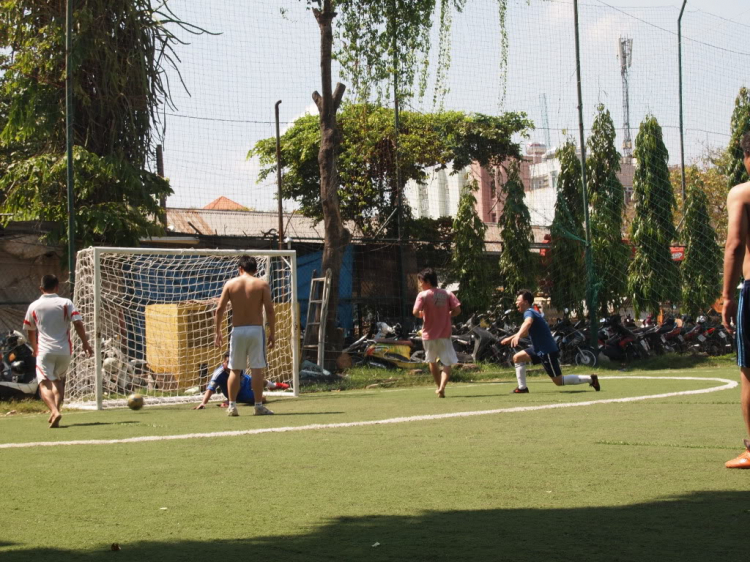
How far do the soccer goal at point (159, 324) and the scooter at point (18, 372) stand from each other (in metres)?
1.08

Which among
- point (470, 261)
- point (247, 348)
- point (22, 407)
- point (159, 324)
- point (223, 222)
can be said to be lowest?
point (22, 407)

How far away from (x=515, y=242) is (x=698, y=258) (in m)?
5.81

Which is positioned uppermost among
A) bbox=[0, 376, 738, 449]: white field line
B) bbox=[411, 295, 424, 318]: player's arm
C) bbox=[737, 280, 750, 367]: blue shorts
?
bbox=[411, 295, 424, 318]: player's arm

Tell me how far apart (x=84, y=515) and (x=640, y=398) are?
26.8ft

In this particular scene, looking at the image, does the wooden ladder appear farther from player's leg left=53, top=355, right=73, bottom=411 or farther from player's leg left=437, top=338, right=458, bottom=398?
player's leg left=53, top=355, right=73, bottom=411

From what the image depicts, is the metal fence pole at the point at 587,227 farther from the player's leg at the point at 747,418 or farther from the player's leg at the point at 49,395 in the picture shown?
the player's leg at the point at 747,418

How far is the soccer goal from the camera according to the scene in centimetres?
1391

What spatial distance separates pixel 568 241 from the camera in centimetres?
2261

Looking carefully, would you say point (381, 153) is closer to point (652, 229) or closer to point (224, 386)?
point (652, 229)

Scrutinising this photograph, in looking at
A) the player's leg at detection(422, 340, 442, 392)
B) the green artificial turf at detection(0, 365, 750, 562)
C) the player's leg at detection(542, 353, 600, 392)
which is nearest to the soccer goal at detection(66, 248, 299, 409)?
the player's leg at detection(422, 340, 442, 392)

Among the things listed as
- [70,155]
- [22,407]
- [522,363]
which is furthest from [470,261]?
[22,407]

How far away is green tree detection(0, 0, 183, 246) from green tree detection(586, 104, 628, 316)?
10.3 meters

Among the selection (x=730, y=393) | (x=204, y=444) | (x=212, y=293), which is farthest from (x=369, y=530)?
(x=212, y=293)

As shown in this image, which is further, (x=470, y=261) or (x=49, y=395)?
(x=470, y=261)
